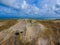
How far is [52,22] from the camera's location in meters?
4.04

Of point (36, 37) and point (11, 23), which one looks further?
point (11, 23)

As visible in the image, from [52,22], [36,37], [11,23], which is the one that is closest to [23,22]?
[11,23]

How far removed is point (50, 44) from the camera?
11.9 feet

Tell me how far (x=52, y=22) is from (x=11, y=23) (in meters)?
1.38

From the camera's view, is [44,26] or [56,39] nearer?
[56,39]

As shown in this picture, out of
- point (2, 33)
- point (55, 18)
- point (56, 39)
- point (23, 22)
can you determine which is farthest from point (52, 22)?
point (2, 33)

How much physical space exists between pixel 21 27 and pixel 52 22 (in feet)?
3.46

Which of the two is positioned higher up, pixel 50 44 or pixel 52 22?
pixel 52 22

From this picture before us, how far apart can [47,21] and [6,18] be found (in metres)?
1.37

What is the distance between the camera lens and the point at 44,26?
3934 millimetres

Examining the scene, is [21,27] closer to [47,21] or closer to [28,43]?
[28,43]

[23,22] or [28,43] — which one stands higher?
[23,22]

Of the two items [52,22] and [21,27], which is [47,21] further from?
[21,27]

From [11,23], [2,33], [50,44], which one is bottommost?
[50,44]
